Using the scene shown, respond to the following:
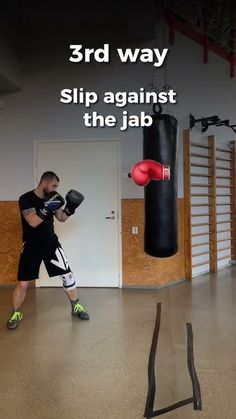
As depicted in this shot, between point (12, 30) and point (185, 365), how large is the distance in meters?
4.18

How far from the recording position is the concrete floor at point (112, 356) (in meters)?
2.09

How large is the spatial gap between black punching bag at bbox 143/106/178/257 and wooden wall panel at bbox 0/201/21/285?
2.16m

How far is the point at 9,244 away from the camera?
4.89m

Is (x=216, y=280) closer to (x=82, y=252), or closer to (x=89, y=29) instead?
(x=82, y=252)

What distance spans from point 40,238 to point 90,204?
1431 millimetres

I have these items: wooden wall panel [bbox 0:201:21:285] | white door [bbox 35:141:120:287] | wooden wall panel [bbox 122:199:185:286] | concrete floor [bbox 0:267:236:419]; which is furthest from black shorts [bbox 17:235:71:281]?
wooden wall panel [bbox 0:201:21:285]

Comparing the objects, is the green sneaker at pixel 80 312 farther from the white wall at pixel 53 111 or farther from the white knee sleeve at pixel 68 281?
the white wall at pixel 53 111

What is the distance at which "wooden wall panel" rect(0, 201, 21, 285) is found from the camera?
16.0 ft

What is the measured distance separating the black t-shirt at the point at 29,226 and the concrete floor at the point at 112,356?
0.83m

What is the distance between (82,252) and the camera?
483 cm

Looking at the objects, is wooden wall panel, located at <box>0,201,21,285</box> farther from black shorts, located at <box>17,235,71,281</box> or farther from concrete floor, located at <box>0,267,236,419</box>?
black shorts, located at <box>17,235,71,281</box>

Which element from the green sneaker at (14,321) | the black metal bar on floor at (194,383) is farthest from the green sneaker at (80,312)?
the black metal bar on floor at (194,383)

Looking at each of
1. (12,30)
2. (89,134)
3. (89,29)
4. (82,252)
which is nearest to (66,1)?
(89,29)

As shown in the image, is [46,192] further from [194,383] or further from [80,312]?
[194,383]
